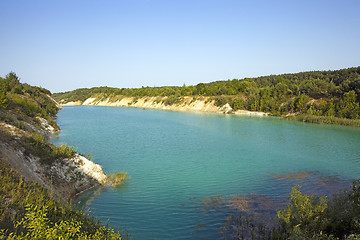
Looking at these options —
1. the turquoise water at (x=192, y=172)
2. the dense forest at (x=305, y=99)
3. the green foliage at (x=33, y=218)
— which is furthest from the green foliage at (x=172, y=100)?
the green foliage at (x=33, y=218)

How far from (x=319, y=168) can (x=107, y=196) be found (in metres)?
18.8

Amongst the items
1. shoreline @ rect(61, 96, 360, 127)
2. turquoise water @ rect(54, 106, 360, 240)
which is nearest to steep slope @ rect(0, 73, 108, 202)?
turquoise water @ rect(54, 106, 360, 240)

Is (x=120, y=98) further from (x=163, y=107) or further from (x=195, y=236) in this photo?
(x=195, y=236)

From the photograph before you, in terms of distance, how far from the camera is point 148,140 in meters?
33.6

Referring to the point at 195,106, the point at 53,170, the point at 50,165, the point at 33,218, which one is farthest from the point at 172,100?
the point at 33,218

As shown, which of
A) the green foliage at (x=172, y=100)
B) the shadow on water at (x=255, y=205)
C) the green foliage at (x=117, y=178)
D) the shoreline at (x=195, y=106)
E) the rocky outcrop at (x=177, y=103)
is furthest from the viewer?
the green foliage at (x=172, y=100)

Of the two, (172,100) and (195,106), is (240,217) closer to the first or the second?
(195,106)

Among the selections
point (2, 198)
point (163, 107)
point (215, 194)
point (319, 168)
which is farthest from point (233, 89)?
point (2, 198)

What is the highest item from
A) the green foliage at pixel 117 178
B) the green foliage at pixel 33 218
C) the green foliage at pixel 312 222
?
the green foliage at pixel 33 218

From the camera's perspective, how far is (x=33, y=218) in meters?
6.48

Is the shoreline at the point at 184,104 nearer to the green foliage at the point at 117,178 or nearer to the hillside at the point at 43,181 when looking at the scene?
the green foliage at the point at 117,178

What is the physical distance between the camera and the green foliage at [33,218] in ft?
20.0

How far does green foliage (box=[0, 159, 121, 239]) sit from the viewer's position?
20.0 feet

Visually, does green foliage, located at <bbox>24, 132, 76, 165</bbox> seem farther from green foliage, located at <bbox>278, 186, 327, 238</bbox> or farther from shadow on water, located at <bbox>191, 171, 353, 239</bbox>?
green foliage, located at <bbox>278, 186, 327, 238</bbox>
